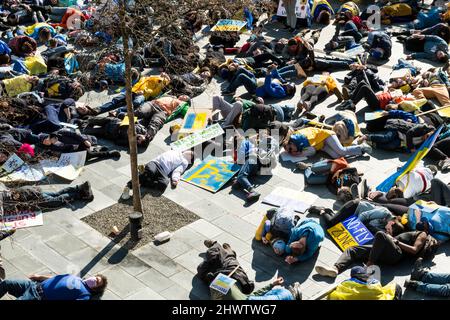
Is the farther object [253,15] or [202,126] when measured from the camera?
[253,15]

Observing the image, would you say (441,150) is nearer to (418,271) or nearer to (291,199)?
(291,199)

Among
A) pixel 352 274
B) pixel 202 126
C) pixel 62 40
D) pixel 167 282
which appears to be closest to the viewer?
pixel 352 274

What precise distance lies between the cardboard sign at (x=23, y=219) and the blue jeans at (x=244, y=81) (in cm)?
646

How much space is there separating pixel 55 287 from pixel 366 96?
8.92m

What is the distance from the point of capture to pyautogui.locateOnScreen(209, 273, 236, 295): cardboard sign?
9.74 m

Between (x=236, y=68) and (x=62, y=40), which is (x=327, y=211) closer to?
(x=236, y=68)

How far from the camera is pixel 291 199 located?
12664 mm

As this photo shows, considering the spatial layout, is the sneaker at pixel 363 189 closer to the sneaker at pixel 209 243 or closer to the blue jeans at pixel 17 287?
the sneaker at pixel 209 243

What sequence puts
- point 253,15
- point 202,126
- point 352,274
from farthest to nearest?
point 253,15, point 202,126, point 352,274

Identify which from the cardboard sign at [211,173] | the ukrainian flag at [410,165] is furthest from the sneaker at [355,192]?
the cardboard sign at [211,173]

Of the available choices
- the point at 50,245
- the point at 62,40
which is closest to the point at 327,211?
the point at 50,245

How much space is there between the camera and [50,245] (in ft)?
37.4

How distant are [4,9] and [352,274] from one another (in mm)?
17511
